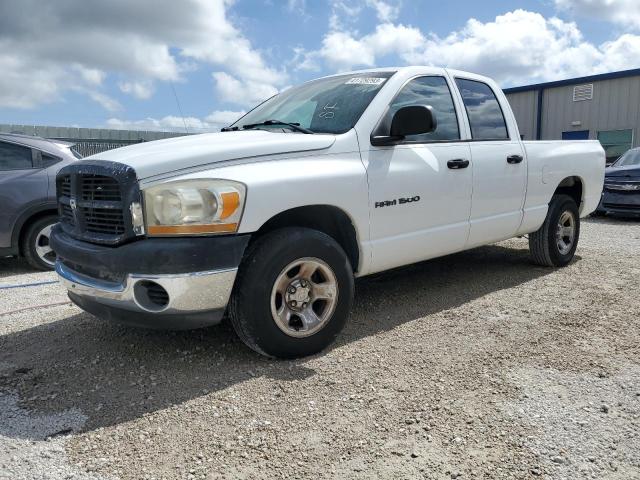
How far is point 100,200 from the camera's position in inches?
124

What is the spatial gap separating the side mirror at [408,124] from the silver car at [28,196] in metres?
4.27

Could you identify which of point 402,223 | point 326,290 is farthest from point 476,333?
point 326,290

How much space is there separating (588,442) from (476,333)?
4.70 ft

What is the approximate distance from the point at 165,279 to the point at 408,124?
1.92 meters

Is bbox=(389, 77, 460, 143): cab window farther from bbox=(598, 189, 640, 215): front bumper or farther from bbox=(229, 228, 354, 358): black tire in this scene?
bbox=(598, 189, 640, 215): front bumper

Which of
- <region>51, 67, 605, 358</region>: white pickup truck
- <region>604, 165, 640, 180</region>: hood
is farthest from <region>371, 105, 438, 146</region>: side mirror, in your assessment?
<region>604, 165, 640, 180</region>: hood

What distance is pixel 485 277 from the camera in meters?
5.51

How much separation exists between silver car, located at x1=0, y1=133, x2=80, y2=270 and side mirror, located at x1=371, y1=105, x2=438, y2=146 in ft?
14.0

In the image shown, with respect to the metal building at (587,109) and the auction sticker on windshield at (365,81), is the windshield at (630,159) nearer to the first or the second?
the metal building at (587,109)

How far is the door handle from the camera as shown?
422 centimetres

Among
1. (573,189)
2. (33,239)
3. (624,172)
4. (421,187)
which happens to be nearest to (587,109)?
(624,172)

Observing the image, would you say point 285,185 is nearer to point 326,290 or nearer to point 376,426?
point 326,290

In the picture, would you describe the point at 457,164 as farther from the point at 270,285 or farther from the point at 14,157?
the point at 14,157

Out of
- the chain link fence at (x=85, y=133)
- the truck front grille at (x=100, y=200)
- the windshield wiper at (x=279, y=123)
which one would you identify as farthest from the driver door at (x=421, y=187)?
the chain link fence at (x=85, y=133)
